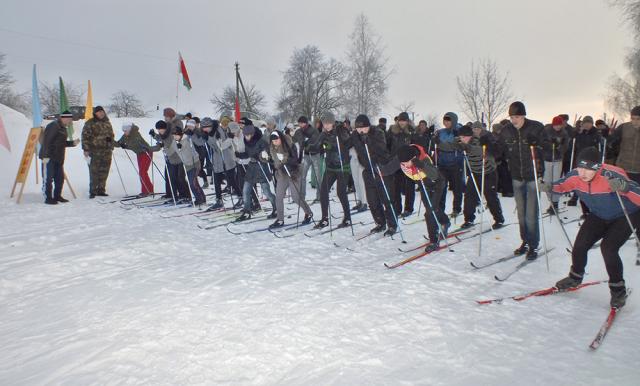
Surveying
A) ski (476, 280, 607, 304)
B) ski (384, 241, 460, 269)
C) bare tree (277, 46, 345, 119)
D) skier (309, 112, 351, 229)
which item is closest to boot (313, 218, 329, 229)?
skier (309, 112, 351, 229)

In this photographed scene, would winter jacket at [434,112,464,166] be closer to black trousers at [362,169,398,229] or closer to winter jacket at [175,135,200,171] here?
black trousers at [362,169,398,229]

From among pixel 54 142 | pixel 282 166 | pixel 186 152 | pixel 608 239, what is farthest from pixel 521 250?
pixel 54 142

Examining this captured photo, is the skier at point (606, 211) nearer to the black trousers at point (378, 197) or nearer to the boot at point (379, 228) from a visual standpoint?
the black trousers at point (378, 197)

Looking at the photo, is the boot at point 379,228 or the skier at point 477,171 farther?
the boot at point 379,228

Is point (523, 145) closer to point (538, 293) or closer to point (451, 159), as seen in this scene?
point (538, 293)

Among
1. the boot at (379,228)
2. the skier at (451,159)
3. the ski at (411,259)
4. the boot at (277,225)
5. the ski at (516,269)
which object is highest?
the skier at (451,159)

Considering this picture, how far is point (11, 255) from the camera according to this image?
5703 mm

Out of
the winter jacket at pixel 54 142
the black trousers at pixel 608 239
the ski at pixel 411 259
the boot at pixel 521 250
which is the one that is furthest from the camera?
the winter jacket at pixel 54 142

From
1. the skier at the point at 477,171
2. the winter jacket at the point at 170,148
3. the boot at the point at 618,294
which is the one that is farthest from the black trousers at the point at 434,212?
the winter jacket at the point at 170,148

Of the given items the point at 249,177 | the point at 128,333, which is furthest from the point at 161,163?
the point at 128,333

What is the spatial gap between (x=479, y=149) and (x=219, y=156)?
604 centimetres

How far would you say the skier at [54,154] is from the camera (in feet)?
31.2

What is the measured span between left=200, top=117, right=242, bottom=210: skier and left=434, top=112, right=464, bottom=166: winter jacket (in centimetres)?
464

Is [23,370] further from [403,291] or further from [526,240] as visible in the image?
[526,240]
